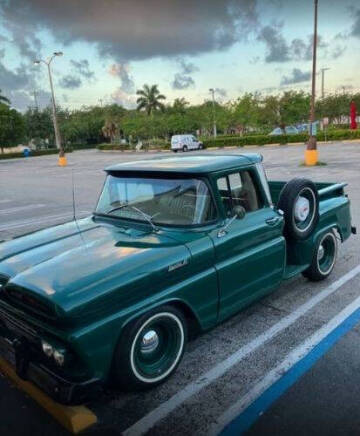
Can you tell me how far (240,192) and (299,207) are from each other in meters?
0.85

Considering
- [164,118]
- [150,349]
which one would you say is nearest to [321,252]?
[150,349]

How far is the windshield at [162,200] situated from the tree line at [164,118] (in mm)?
44946

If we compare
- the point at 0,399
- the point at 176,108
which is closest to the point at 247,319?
the point at 0,399

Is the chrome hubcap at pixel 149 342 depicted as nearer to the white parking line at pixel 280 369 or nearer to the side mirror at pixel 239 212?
the white parking line at pixel 280 369

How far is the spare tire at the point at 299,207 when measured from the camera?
4227 mm

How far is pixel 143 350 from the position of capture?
3.04 m

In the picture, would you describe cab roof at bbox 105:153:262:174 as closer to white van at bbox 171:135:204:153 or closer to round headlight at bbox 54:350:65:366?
round headlight at bbox 54:350:65:366

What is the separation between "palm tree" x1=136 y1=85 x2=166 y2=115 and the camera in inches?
2837

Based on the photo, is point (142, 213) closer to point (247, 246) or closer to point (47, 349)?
point (247, 246)

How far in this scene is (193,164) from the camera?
373 centimetres

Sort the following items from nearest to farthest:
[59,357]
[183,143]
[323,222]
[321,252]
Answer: [59,357], [323,222], [321,252], [183,143]

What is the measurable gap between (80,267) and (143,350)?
821mm

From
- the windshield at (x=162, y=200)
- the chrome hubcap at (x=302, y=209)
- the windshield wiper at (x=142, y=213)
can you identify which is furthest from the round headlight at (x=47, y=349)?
the chrome hubcap at (x=302, y=209)

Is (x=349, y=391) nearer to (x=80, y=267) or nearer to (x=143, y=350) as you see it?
(x=143, y=350)
